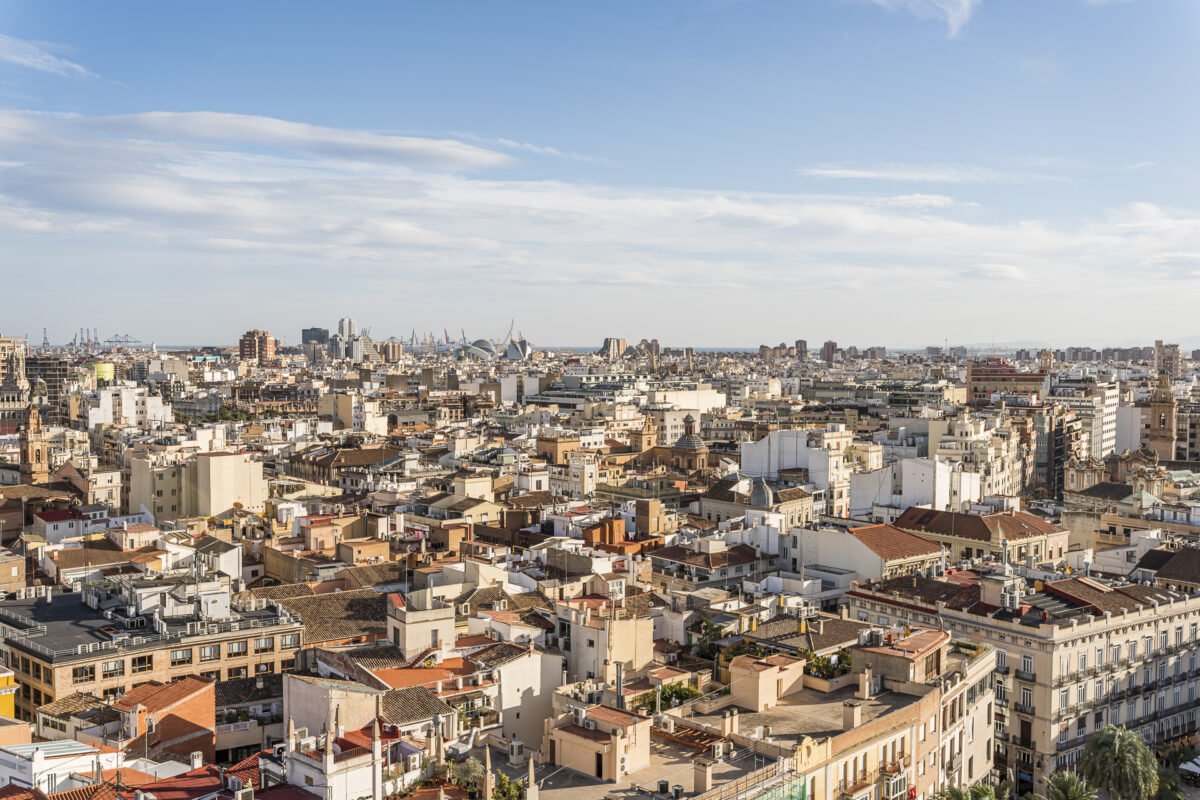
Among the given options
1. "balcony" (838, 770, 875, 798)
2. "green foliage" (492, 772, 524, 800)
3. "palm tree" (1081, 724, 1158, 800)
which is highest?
"green foliage" (492, 772, 524, 800)

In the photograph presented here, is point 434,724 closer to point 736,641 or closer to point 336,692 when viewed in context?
point 336,692

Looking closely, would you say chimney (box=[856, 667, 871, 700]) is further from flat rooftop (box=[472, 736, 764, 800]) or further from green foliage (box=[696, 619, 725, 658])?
green foliage (box=[696, 619, 725, 658])

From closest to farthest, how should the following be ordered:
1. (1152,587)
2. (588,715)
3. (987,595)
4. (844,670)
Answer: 1. (588,715)
2. (844,670)
3. (987,595)
4. (1152,587)

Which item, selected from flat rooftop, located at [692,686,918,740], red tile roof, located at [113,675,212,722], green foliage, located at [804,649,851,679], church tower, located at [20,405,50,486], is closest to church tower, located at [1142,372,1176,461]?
green foliage, located at [804,649,851,679]

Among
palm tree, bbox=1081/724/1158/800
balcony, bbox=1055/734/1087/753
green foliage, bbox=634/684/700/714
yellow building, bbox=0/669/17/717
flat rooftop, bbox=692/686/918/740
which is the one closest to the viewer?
flat rooftop, bbox=692/686/918/740

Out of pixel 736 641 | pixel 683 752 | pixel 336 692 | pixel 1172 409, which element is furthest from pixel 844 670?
pixel 1172 409

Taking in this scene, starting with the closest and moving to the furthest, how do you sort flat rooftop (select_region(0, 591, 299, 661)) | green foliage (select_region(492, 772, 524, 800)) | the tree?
green foliage (select_region(492, 772, 524, 800)), the tree, flat rooftop (select_region(0, 591, 299, 661))

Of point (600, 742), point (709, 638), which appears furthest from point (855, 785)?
point (709, 638)

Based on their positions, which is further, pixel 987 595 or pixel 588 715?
pixel 987 595
